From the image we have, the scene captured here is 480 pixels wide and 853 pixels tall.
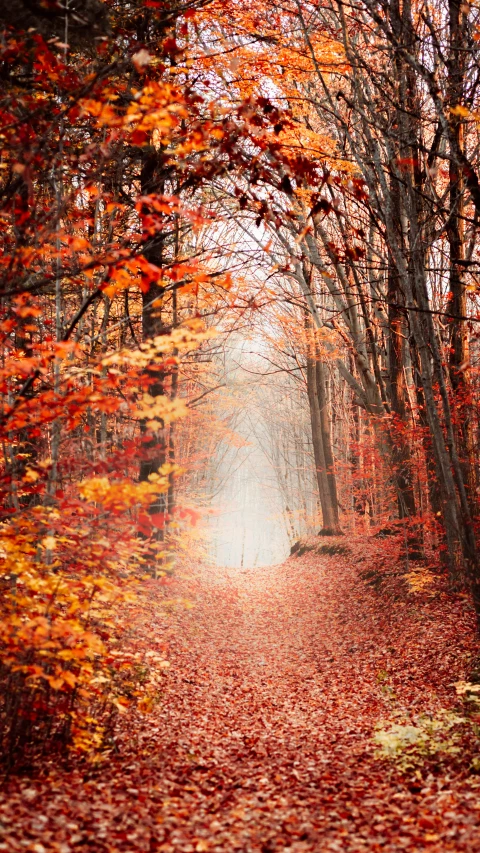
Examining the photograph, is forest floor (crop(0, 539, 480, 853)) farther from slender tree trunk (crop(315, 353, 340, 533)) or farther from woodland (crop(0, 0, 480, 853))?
slender tree trunk (crop(315, 353, 340, 533))

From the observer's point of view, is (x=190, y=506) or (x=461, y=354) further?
(x=461, y=354)

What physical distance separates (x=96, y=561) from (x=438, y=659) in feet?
16.6

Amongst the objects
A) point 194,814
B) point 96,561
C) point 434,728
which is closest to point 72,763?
point 194,814

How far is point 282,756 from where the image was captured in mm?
5520

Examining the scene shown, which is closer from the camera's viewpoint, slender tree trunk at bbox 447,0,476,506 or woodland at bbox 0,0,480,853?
woodland at bbox 0,0,480,853

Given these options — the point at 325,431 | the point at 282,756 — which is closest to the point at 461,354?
the point at 282,756

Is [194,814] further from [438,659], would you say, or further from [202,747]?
[438,659]

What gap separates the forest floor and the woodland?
0.10ft

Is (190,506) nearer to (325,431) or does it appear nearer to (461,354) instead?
(461,354)

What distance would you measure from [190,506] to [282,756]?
9.37 feet

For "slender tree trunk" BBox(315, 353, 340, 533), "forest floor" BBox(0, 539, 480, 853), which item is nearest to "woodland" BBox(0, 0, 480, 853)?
"forest floor" BBox(0, 539, 480, 853)

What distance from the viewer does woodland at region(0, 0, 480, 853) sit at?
4230mm

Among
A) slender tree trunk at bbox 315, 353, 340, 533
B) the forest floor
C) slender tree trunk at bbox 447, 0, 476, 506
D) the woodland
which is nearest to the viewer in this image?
the forest floor

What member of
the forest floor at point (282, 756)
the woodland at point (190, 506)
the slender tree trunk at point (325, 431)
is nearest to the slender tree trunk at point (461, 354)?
the woodland at point (190, 506)
